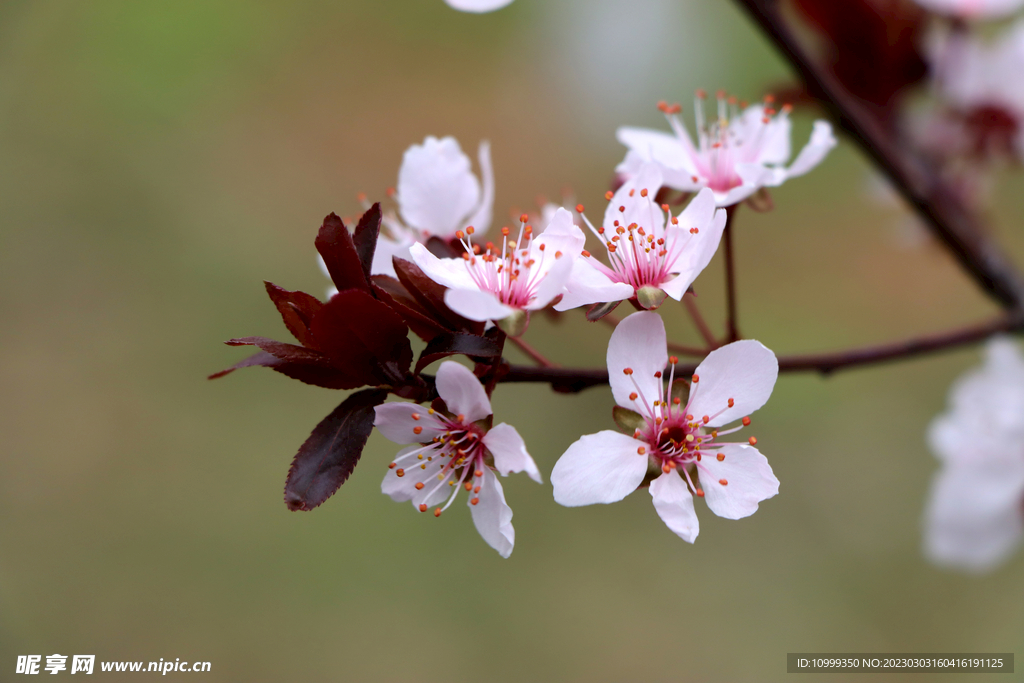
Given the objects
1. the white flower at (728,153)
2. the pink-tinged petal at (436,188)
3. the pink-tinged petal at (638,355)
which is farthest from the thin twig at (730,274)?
the pink-tinged petal at (436,188)

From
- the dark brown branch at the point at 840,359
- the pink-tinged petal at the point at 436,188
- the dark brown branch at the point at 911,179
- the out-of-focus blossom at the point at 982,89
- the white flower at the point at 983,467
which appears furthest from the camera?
the out-of-focus blossom at the point at 982,89

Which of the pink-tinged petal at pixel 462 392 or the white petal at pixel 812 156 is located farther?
the white petal at pixel 812 156

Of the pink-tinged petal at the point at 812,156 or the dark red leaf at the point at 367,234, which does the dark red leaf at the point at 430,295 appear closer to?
the dark red leaf at the point at 367,234

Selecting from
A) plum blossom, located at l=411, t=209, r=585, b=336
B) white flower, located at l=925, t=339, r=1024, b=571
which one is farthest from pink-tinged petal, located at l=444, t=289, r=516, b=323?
white flower, located at l=925, t=339, r=1024, b=571

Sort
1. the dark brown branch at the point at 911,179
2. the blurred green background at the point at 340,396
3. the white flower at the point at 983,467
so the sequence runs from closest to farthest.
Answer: the dark brown branch at the point at 911,179 < the white flower at the point at 983,467 < the blurred green background at the point at 340,396

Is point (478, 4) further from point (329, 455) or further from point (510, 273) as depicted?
point (329, 455)

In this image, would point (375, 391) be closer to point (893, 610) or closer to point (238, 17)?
point (893, 610)
